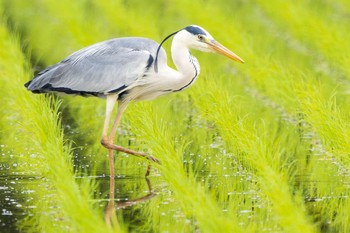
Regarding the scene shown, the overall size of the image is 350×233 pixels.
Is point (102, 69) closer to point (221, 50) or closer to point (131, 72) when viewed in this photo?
point (131, 72)

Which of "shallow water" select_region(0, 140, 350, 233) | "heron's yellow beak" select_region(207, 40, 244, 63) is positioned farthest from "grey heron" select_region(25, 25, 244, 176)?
"shallow water" select_region(0, 140, 350, 233)

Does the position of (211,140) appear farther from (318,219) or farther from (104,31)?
(104,31)

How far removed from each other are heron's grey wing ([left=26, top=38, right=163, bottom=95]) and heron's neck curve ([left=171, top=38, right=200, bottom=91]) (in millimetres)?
141

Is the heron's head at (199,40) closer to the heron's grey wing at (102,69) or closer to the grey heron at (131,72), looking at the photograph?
the grey heron at (131,72)

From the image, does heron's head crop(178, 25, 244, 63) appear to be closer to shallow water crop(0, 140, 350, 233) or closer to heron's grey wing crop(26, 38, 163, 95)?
heron's grey wing crop(26, 38, 163, 95)

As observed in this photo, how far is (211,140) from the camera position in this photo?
21.7ft

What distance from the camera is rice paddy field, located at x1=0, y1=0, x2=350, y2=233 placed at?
455 centimetres

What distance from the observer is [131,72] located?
581 centimetres

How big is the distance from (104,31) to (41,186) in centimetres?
653

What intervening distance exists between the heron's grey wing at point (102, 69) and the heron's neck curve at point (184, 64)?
0.46 feet

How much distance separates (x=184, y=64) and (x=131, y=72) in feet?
1.07

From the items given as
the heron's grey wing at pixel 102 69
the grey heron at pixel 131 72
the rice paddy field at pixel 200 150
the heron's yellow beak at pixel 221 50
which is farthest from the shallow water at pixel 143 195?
the heron's yellow beak at pixel 221 50

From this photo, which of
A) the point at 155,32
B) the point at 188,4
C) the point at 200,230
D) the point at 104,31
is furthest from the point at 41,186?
the point at 188,4

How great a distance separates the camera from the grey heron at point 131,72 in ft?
19.1
